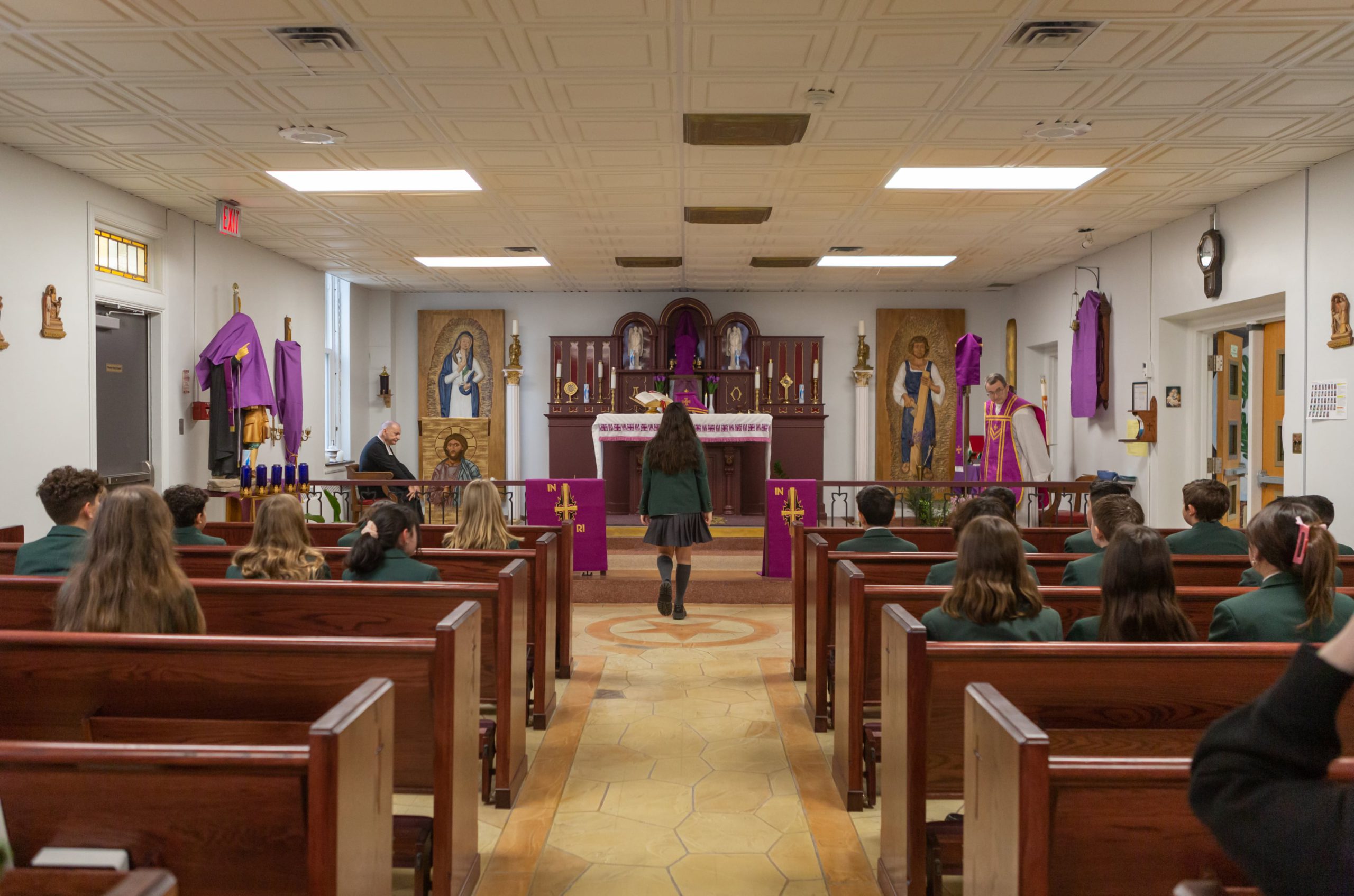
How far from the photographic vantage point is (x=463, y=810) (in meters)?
2.80

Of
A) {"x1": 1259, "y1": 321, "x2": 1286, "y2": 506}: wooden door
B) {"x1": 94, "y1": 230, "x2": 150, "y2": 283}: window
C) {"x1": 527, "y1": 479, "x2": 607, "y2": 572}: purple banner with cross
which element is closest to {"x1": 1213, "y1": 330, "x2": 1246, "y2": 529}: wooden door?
{"x1": 1259, "y1": 321, "x2": 1286, "y2": 506}: wooden door

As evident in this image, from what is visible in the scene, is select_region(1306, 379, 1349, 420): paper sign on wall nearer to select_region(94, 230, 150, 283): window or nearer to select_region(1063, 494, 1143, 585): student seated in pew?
select_region(1063, 494, 1143, 585): student seated in pew

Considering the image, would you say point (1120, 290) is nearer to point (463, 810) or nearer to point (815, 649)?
point (815, 649)

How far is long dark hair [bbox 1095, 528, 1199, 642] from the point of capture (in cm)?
258

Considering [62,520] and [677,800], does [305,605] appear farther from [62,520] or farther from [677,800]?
[677,800]

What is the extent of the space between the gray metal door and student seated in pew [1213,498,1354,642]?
7.25m

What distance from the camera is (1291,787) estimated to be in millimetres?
858

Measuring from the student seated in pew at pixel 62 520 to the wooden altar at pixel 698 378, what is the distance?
868cm

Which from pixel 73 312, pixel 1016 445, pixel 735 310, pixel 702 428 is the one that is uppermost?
pixel 735 310

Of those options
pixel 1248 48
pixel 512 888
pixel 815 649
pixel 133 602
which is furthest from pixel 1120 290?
pixel 133 602

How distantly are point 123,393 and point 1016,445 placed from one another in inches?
299

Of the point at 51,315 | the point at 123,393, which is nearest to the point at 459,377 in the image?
the point at 123,393

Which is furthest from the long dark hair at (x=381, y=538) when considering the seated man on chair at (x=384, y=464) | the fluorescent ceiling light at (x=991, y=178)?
the seated man on chair at (x=384, y=464)

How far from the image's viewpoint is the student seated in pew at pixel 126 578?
8.34 ft
